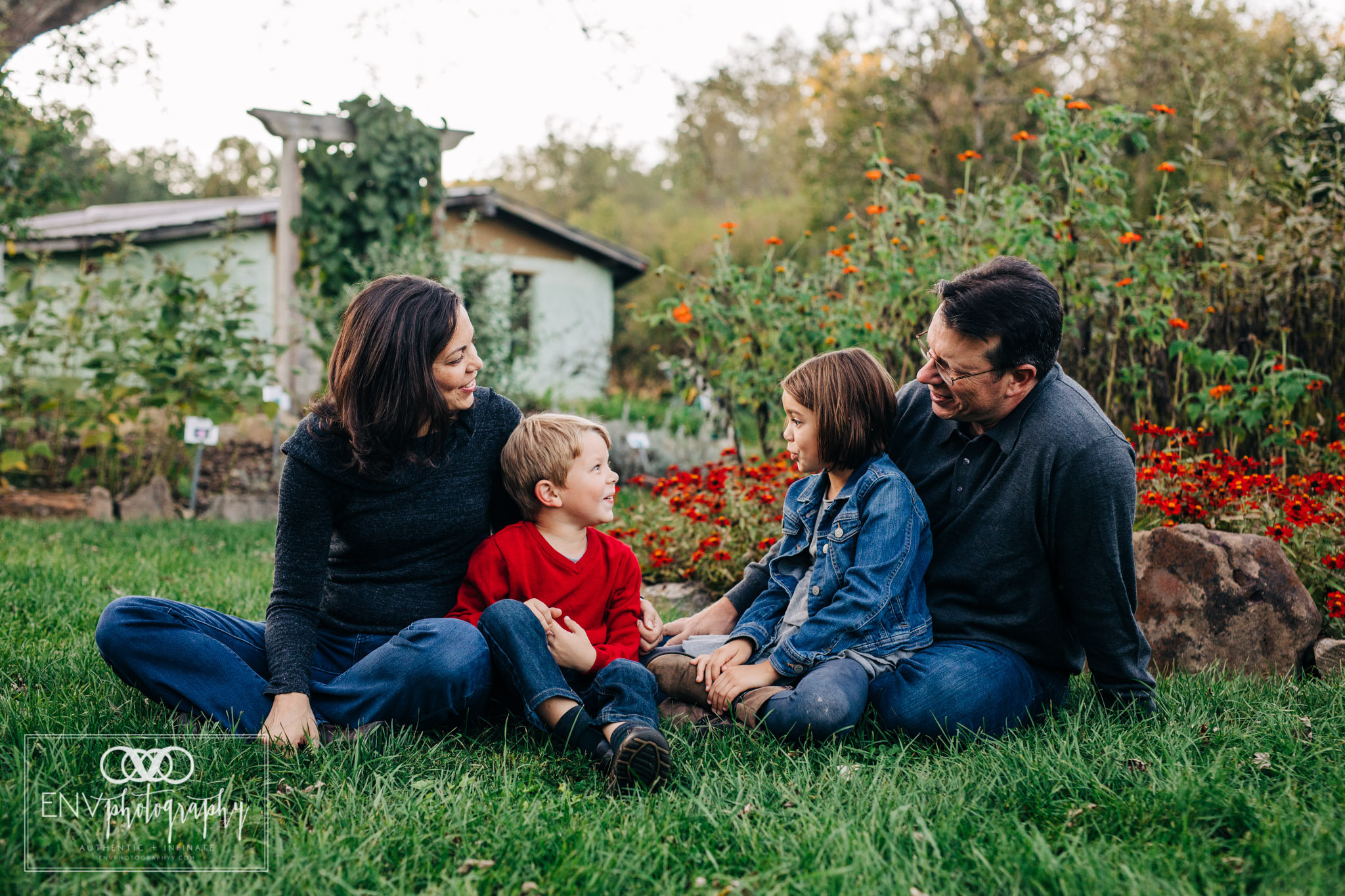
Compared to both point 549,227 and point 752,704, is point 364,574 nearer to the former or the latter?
point 752,704

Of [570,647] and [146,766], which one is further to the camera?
[570,647]

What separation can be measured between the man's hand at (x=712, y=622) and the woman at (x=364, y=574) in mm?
679

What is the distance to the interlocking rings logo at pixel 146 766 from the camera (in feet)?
6.45

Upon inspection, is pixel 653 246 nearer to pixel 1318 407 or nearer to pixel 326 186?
pixel 326 186

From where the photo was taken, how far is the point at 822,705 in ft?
7.48

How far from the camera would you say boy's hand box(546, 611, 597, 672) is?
7.75ft

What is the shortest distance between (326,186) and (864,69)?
13.7m

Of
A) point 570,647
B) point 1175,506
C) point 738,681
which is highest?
point 1175,506

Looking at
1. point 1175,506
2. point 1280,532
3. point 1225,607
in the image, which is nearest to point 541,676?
point 1225,607

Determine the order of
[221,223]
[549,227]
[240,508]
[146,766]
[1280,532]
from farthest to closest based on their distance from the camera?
1. [549,227]
2. [221,223]
3. [240,508]
4. [1280,532]
5. [146,766]

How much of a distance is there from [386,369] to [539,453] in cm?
44

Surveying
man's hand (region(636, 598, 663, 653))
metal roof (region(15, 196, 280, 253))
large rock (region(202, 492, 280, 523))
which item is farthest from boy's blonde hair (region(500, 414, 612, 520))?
metal roof (region(15, 196, 280, 253))

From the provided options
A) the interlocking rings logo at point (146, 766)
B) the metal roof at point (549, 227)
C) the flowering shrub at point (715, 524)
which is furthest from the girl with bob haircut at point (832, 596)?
the metal roof at point (549, 227)

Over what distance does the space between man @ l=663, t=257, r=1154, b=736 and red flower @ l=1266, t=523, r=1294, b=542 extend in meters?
1.23
